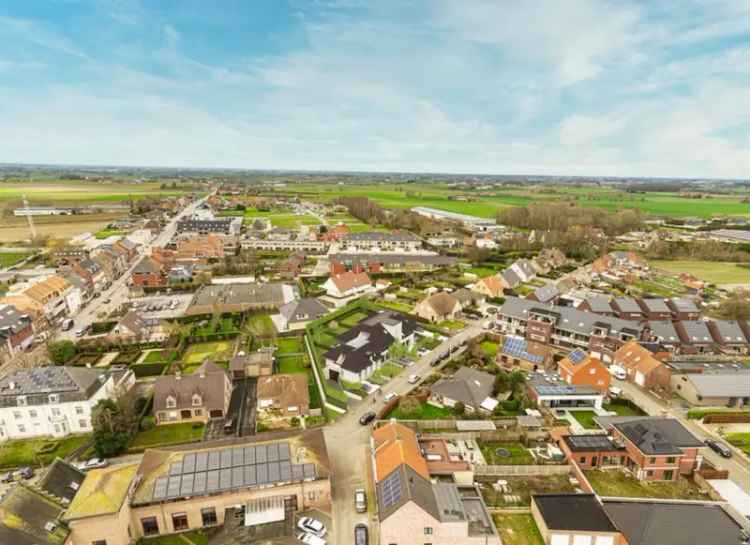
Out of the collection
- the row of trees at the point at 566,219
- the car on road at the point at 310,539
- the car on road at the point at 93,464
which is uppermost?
the row of trees at the point at 566,219

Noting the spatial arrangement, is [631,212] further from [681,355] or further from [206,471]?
[206,471]

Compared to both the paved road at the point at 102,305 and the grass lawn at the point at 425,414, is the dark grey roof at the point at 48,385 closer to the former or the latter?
the paved road at the point at 102,305

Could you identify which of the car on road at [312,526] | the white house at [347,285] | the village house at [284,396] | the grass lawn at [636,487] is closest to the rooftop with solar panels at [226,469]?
the car on road at [312,526]

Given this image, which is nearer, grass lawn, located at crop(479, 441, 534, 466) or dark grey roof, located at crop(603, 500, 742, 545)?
dark grey roof, located at crop(603, 500, 742, 545)

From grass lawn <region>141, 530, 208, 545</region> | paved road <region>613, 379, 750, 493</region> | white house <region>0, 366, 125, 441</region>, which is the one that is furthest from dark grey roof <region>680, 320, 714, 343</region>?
white house <region>0, 366, 125, 441</region>

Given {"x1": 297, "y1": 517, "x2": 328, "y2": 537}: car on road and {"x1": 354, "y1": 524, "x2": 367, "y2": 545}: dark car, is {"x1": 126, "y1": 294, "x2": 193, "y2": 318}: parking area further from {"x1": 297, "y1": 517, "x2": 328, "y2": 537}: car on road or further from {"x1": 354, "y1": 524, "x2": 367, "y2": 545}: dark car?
{"x1": 354, "y1": 524, "x2": 367, "y2": 545}: dark car

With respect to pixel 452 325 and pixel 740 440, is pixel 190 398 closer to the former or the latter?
pixel 452 325

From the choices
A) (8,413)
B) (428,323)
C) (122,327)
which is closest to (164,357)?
(122,327)
